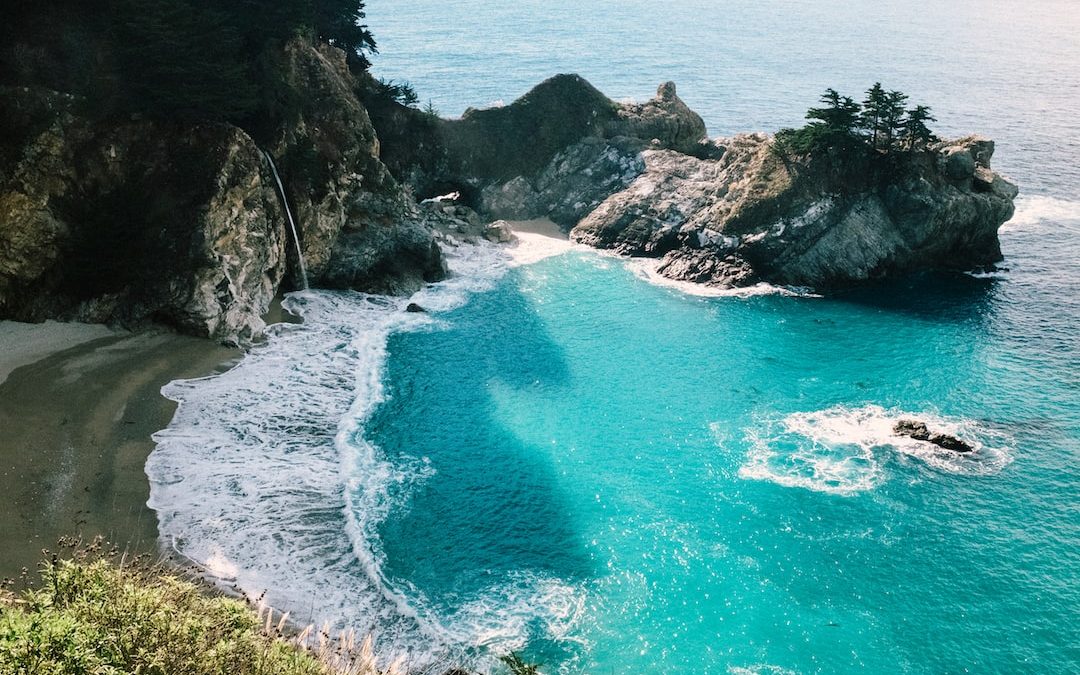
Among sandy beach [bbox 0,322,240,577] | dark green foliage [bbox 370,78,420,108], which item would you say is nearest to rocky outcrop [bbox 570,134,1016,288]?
dark green foliage [bbox 370,78,420,108]

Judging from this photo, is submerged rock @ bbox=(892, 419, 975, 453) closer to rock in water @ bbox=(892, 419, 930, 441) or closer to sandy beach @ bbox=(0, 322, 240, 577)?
rock in water @ bbox=(892, 419, 930, 441)

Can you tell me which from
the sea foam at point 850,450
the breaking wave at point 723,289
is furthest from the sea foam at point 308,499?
the breaking wave at point 723,289

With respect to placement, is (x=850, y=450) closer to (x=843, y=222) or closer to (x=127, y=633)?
(x=843, y=222)

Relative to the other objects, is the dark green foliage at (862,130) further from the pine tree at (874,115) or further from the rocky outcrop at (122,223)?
the rocky outcrop at (122,223)

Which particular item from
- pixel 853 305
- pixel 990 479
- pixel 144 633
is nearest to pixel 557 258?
pixel 853 305

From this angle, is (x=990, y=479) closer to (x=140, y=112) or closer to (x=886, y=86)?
(x=140, y=112)
